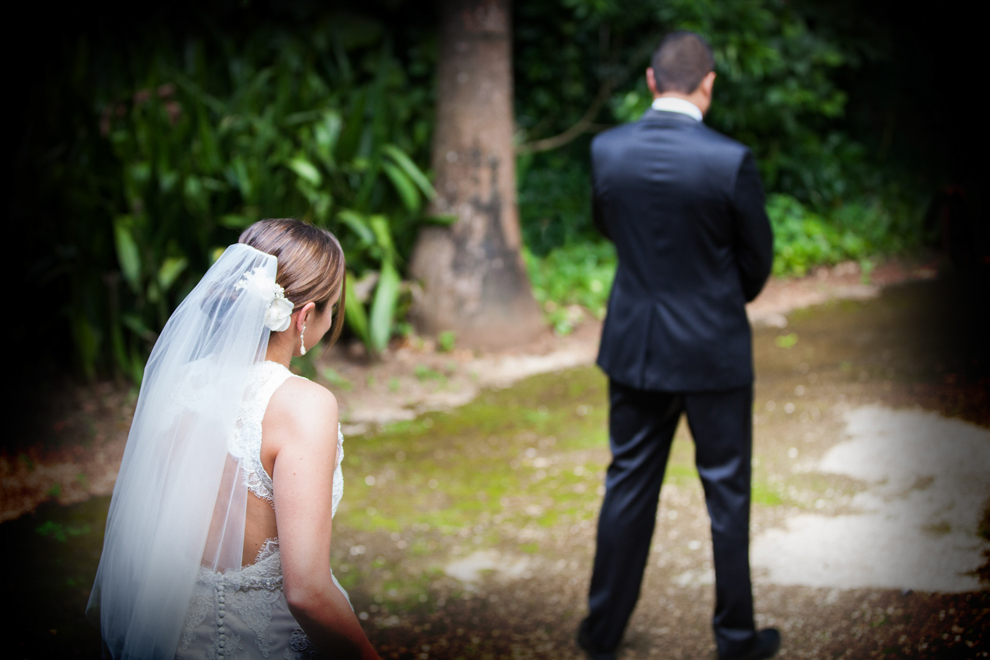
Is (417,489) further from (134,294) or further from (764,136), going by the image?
(764,136)

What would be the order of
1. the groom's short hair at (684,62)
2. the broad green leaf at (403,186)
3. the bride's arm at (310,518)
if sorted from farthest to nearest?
the broad green leaf at (403,186) < the groom's short hair at (684,62) < the bride's arm at (310,518)

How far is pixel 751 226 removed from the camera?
2.54 meters

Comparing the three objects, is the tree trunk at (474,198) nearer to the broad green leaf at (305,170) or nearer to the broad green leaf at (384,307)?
the broad green leaf at (384,307)

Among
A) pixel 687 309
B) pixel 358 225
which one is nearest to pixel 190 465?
pixel 687 309

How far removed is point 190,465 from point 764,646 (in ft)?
6.44

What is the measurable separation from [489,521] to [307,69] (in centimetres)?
408

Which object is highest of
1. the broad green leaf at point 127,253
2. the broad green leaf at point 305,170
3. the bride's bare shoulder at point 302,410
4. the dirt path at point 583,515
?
the broad green leaf at point 305,170

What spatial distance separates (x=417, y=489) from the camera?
4199mm

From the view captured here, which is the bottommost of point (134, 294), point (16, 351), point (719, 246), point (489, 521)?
point (489, 521)

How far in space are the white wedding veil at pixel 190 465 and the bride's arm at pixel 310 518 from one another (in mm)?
148

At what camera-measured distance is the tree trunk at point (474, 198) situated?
6.23 meters

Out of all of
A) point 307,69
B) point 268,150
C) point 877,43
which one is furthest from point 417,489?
point 877,43

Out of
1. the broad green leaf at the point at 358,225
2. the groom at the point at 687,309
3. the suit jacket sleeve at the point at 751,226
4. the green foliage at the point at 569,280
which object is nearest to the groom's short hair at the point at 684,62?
the groom at the point at 687,309

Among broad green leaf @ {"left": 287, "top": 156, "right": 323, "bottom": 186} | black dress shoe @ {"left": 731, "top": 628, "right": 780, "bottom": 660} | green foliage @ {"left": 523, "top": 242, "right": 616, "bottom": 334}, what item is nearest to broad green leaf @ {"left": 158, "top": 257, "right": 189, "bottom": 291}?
broad green leaf @ {"left": 287, "top": 156, "right": 323, "bottom": 186}
